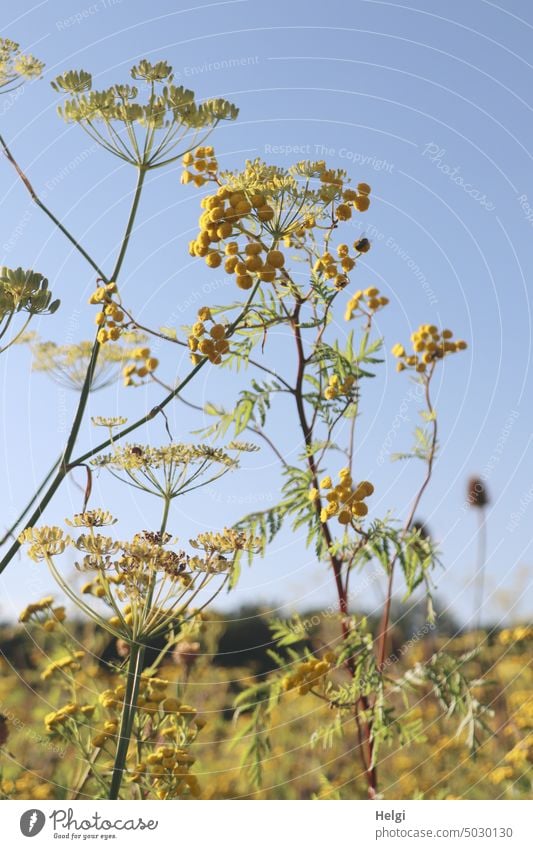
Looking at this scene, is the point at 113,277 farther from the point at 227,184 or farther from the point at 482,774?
the point at 482,774

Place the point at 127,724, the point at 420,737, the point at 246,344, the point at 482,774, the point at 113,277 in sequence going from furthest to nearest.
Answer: the point at 482,774 → the point at 246,344 → the point at 420,737 → the point at 113,277 → the point at 127,724

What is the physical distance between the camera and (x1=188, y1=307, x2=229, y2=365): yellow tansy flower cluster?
2.22 metres

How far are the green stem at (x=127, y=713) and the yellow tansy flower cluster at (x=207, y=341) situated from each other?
2.56ft

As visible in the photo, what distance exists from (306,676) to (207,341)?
103cm

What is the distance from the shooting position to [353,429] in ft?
8.82

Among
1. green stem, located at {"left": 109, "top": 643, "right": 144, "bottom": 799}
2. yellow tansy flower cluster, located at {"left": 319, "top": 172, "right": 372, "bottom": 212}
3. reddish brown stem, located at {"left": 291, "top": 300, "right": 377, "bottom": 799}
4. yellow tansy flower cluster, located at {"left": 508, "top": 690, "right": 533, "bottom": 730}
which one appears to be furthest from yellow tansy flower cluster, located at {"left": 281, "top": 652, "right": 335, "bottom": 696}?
yellow tansy flower cluster, located at {"left": 508, "top": 690, "right": 533, "bottom": 730}

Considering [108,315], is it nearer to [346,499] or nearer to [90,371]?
[90,371]

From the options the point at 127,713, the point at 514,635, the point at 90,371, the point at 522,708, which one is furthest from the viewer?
the point at 514,635

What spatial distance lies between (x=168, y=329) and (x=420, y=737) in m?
1.44

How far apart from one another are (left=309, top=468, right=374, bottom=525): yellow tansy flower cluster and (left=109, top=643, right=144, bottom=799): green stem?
66 centimetres

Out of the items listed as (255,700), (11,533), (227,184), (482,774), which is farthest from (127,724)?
(482,774)

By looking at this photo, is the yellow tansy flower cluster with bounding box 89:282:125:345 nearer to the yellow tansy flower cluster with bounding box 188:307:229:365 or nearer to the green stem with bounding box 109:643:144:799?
the yellow tansy flower cluster with bounding box 188:307:229:365

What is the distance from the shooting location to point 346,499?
232 cm
